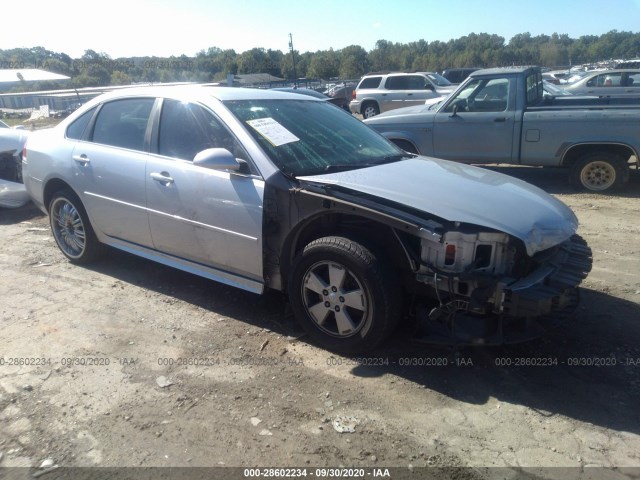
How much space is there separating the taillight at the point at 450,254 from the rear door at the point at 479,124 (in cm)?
565

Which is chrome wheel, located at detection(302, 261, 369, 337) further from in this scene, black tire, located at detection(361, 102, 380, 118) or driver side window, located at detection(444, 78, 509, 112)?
black tire, located at detection(361, 102, 380, 118)

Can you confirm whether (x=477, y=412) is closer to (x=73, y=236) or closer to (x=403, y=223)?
(x=403, y=223)

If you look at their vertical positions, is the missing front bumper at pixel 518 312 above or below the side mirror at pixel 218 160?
below

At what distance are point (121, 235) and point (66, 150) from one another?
3.57 ft

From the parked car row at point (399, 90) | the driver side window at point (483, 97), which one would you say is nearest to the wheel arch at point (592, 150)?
the driver side window at point (483, 97)

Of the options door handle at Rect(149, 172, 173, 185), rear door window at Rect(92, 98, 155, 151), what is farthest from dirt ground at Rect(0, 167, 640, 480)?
rear door window at Rect(92, 98, 155, 151)

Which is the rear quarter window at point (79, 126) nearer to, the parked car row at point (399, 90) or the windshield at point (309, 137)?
the windshield at point (309, 137)

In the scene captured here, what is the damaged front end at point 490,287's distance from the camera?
3.06m

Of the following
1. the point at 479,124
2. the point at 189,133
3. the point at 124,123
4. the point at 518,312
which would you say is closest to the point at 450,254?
the point at 518,312

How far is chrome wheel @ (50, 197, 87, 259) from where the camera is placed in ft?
17.2

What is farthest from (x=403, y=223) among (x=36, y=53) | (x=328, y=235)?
(x=36, y=53)

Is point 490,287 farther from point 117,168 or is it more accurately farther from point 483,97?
point 483,97

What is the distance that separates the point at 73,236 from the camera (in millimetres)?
5371

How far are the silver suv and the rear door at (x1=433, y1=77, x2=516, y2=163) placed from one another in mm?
10368
